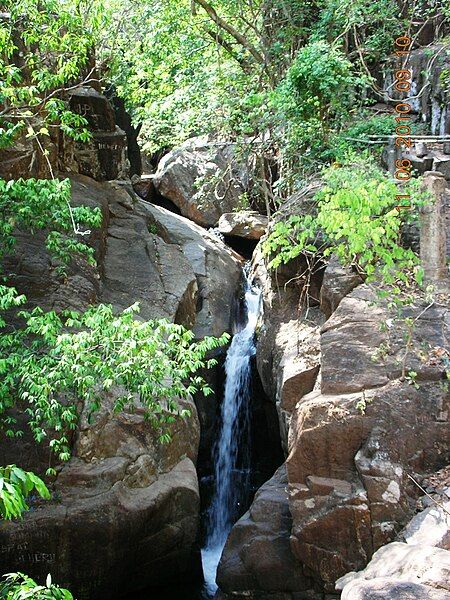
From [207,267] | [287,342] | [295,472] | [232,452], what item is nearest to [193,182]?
[207,267]

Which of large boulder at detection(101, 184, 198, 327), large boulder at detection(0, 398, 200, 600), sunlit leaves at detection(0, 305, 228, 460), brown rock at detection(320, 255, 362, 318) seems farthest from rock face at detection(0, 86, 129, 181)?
sunlit leaves at detection(0, 305, 228, 460)

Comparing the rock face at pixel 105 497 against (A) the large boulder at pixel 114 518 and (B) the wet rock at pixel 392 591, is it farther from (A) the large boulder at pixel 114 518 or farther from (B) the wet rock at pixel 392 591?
(B) the wet rock at pixel 392 591

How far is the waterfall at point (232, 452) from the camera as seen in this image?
12641 mm

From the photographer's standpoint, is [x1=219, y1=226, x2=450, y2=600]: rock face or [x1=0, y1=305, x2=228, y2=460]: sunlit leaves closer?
[x1=0, y1=305, x2=228, y2=460]: sunlit leaves

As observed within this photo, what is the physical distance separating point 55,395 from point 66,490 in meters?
1.34

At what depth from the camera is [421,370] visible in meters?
8.35

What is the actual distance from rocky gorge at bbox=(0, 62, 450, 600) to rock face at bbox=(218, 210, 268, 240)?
6.26 meters

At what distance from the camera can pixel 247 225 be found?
19.0 meters

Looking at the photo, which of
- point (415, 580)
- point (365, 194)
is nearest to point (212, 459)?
point (365, 194)

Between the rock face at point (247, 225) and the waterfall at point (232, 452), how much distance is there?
14.1 ft

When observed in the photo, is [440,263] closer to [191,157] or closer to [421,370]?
[421,370]

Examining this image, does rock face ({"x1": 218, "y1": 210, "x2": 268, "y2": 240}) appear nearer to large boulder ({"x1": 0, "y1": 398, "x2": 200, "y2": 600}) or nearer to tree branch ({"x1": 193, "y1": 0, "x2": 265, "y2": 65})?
tree branch ({"x1": 193, "y1": 0, "x2": 265, "y2": 65})

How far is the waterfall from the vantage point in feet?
41.5

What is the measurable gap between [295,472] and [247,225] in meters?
11.3
